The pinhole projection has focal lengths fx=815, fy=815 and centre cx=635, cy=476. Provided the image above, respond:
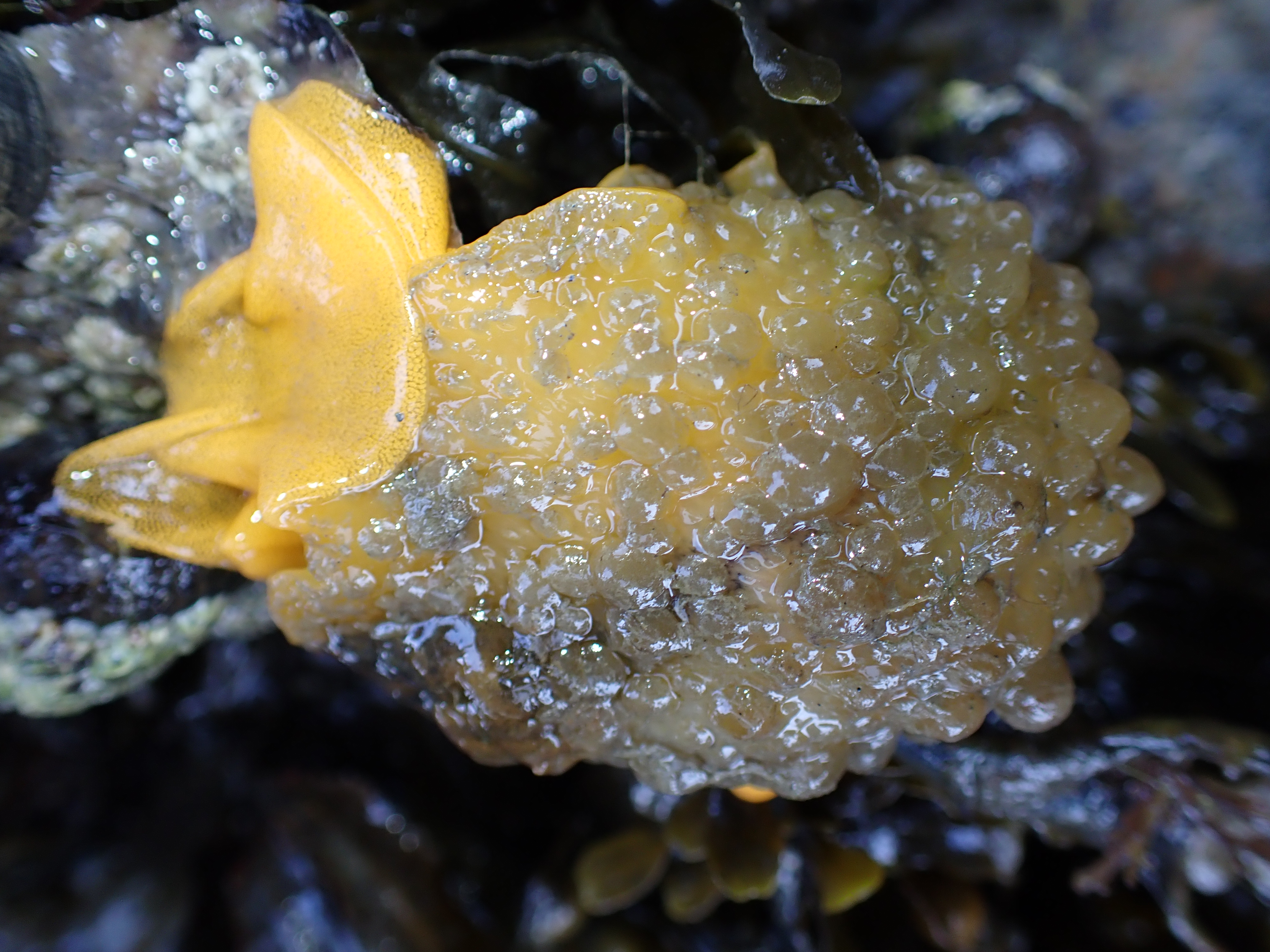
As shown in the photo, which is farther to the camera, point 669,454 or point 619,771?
point 619,771

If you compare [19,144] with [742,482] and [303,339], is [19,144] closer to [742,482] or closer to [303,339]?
[303,339]

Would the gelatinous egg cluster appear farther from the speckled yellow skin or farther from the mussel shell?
the mussel shell

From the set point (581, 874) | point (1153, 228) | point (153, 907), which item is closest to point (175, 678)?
point (153, 907)

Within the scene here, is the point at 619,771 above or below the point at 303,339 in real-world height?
below

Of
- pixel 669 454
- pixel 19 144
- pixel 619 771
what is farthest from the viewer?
pixel 619 771

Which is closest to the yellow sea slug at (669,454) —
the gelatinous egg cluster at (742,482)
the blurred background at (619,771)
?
the gelatinous egg cluster at (742,482)

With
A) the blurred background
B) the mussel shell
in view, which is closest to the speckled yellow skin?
the blurred background

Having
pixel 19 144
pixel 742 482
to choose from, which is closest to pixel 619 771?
pixel 742 482
